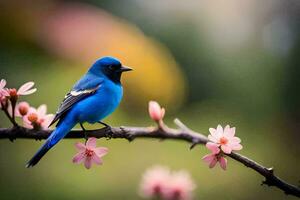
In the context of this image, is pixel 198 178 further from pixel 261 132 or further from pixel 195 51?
pixel 195 51

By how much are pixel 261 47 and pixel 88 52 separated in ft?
7.26

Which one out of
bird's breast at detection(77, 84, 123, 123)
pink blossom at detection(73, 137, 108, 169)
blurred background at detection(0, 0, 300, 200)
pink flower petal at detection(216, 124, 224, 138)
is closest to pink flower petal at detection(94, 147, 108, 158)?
pink blossom at detection(73, 137, 108, 169)

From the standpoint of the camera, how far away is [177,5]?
6.56 metres

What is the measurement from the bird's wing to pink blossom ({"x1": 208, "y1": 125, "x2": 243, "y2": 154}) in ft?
1.42

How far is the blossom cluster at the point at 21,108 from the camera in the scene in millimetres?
1015

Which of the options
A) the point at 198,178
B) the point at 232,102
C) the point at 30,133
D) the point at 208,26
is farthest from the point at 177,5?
the point at 30,133

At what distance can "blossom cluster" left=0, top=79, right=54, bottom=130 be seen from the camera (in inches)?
39.9

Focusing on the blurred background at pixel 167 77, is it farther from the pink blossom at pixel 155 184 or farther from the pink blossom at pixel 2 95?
the pink blossom at pixel 2 95

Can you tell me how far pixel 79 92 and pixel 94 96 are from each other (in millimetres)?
39

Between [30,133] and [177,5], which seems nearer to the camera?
[30,133]

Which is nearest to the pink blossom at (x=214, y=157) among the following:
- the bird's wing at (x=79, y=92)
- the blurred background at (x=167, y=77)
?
the bird's wing at (x=79, y=92)

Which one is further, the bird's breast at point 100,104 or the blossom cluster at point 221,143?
the bird's breast at point 100,104

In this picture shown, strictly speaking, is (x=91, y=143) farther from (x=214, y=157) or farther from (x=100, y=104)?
(x=100, y=104)

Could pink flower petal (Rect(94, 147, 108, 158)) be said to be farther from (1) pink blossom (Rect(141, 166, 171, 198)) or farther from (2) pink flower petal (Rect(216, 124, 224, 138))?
(1) pink blossom (Rect(141, 166, 171, 198))
